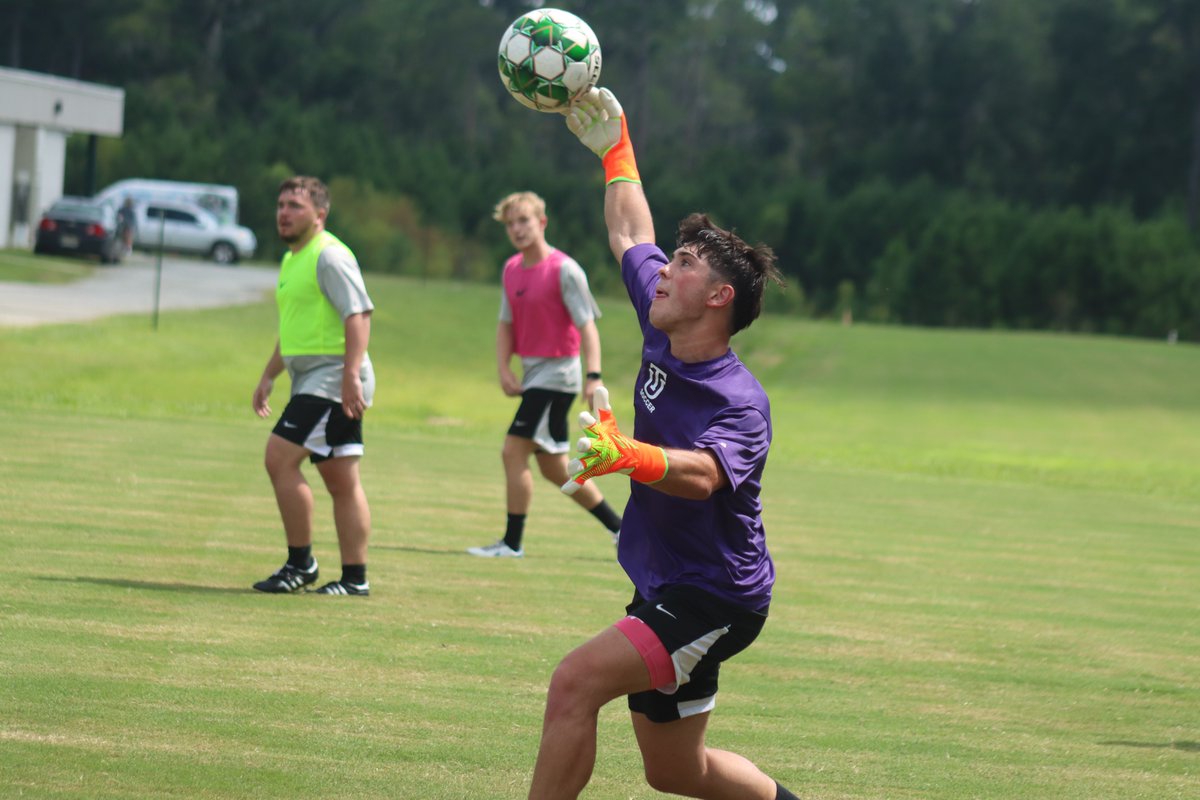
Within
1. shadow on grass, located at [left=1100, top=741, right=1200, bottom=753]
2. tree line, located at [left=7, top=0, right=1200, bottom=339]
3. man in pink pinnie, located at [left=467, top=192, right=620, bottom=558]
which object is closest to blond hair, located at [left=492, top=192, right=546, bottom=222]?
man in pink pinnie, located at [left=467, top=192, right=620, bottom=558]

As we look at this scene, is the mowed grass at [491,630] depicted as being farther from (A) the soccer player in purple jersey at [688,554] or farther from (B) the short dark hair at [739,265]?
(B) the short dark hair at [739,265]

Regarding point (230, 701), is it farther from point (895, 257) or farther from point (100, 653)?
point (895, 257)

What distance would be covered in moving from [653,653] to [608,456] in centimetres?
75

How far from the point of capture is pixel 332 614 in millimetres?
8773

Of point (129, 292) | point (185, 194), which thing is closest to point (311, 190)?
point (129, 292)

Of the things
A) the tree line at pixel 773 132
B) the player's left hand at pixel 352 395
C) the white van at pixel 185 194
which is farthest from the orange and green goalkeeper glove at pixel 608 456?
the tree line at pixel 773 132

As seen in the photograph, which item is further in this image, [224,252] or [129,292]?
[224,252]

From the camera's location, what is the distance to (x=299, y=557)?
940 centimetres

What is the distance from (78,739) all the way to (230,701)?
2.77ft

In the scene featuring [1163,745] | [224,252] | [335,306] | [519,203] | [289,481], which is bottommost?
[224,252]

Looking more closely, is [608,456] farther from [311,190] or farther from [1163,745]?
[311,190]

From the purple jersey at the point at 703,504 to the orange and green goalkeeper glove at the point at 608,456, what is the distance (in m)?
0.38

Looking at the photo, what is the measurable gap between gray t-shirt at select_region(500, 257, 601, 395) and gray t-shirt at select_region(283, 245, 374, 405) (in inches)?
88.8

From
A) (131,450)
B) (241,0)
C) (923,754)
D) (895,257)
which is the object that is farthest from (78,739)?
(241,0)
